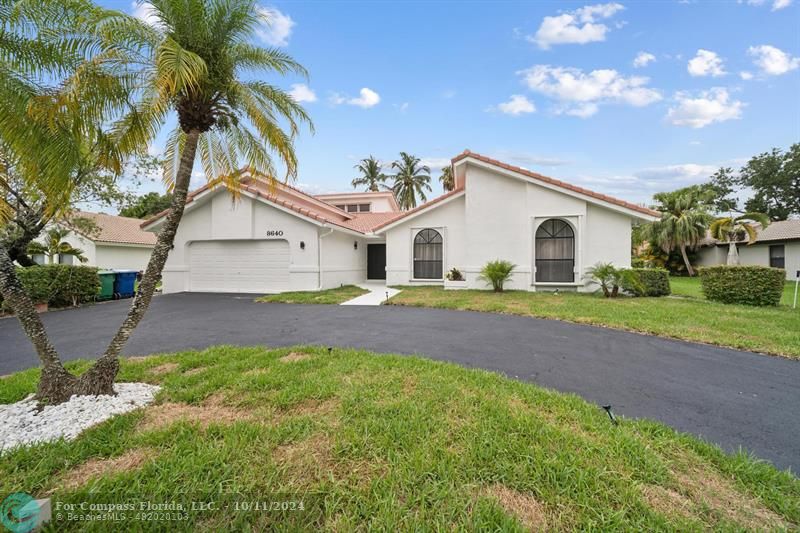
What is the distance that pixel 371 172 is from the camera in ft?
128

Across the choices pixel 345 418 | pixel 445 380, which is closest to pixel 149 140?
pixel 345 418

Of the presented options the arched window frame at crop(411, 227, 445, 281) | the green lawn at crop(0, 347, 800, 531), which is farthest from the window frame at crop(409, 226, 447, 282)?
the green lawn at crop(0, 347, 800, 531)

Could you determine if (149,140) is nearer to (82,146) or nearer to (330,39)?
(82,146)

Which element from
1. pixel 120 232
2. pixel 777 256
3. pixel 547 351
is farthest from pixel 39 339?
pixel 777 256

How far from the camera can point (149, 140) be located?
14.7 feet

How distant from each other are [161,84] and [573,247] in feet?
46.7

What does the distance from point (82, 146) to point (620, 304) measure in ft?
43.0

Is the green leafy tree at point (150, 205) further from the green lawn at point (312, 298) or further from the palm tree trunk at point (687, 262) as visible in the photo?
the palm tree trunk at point (687, 262)

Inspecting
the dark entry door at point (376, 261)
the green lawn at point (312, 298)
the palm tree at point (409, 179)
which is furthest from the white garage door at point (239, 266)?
the palm tree at point (409, 179)

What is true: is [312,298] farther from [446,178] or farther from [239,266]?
[446,178]

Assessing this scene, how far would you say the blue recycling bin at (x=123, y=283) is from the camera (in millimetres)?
14547

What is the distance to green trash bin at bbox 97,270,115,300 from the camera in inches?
543

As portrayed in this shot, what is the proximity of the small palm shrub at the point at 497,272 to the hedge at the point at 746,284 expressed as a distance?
673 cm

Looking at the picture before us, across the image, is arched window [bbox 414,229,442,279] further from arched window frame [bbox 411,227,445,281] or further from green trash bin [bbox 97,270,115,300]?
green trash bin [bbox 97,270,115,300]
